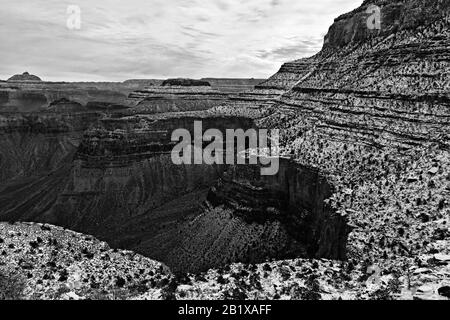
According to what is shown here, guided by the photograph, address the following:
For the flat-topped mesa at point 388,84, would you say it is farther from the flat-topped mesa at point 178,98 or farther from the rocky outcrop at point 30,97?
the rocky outcrop at point 30,97

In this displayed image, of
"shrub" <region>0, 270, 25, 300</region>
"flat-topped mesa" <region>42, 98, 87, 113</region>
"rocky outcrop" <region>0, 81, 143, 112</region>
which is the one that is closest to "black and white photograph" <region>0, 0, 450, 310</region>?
"shrub" <region>0, 270, 25, 300</region>

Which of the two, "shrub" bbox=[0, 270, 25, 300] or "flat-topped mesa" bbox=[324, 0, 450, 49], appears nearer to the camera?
"shrub" bbox=[0, 270, 25, 300]

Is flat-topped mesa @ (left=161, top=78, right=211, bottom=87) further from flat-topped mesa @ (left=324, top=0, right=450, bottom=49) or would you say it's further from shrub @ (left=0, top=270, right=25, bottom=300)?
shrub @ (left=0, top=270, right=25, bottom=300)

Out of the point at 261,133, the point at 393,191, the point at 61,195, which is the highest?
the point at 261,133

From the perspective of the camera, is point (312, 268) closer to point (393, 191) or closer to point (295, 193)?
point (393, 191)

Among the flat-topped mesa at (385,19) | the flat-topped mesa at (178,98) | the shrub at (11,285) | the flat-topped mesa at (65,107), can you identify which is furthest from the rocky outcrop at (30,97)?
the shrub at (11,285)

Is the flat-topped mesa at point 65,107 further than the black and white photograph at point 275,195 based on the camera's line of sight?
Yes

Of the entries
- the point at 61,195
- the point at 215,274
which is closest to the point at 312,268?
the point at 215,274

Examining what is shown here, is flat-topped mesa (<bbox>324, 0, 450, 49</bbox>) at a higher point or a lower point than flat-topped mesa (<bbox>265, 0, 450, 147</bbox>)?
higher

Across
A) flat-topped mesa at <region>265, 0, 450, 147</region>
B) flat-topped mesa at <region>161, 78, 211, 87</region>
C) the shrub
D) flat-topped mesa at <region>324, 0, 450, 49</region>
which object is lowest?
the shrub
